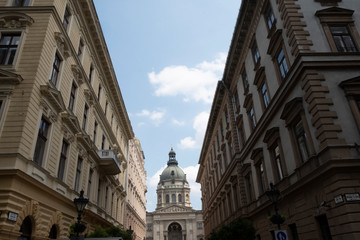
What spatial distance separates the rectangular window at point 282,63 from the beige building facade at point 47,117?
12215mm

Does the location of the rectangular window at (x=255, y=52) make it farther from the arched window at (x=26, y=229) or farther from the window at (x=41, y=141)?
the arched window at (x=26, y=229)

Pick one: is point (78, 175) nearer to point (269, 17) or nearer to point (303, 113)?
point (303, 113)

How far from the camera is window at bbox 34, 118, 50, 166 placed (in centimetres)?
1339

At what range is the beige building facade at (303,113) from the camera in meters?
11.7

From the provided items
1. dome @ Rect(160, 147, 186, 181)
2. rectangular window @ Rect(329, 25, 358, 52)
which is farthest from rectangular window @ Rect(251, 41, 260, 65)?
dome @ Rect(160, 147, 186, 181)

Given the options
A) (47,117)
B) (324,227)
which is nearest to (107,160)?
(47,117)

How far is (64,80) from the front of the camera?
55.3 ft

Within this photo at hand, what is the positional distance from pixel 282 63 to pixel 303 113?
3.96 metres

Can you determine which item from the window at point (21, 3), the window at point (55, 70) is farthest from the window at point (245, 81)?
the window at point (21, 3)

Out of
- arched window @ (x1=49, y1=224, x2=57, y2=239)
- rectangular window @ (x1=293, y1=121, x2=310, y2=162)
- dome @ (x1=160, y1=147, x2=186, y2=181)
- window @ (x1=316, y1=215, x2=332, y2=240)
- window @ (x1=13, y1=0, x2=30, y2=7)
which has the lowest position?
window @ (x1=316, y1=215, x2=332, y2=240)

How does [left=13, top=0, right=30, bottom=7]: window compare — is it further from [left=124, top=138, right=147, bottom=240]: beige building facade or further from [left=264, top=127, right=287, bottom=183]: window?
[left=124, top=138, right=147, bottom=240]: beige building facade

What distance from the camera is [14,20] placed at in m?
A: 14.7

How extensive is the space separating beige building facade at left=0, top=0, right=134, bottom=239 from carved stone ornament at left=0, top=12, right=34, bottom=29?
4 centimetres

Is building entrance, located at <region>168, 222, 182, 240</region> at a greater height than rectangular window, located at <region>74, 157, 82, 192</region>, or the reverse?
building entrance, located at <region>168, 222, 182, 240</region>
